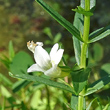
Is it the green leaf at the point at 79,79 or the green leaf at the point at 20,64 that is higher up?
the green leaf at the point at 20,64

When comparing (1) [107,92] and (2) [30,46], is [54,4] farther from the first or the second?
(2) [30,46]

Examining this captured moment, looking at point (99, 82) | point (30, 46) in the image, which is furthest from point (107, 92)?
point (30, 46)

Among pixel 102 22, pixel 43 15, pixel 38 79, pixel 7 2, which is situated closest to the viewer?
pixel 38 79

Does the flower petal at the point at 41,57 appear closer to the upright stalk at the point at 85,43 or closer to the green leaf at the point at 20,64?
the upright stalk at the point at 85,43

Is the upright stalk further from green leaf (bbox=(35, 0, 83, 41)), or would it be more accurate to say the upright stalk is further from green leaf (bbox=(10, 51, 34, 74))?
green leaf (bbox=(10, 51, 34, 74))

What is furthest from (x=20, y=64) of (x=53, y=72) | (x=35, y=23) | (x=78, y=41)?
(x=35, y=23)

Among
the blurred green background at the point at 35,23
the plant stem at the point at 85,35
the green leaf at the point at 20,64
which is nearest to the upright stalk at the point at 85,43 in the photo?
the plant stem at the point at 85,35
